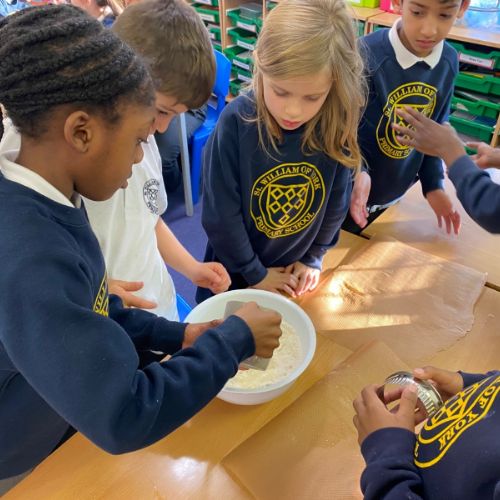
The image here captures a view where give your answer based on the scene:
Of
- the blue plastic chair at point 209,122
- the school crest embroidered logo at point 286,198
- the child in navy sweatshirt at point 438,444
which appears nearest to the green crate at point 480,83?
the blue plastic chair at point 209,122

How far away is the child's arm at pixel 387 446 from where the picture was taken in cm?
57

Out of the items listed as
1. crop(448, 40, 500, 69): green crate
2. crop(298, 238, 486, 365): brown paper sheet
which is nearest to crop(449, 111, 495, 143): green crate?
crop(448, 40, 500, 69): green crate

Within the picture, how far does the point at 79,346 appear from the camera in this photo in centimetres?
46

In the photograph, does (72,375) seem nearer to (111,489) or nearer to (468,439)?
(111,489)

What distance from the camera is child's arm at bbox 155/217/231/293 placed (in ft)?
3.55

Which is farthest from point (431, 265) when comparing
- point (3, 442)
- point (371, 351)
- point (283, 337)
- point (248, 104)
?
point (3, 442)

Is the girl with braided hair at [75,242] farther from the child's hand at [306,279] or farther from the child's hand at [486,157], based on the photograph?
the child's hand at [486,157]

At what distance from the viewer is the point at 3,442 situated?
763 mm

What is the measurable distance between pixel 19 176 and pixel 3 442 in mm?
488

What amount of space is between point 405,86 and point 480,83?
4.74 feet

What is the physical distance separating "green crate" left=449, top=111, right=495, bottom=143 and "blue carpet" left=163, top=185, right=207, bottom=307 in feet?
5.07

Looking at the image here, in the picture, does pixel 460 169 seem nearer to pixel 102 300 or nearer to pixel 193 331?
pixel 193 331

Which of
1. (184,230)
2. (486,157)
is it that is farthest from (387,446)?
(184,230)

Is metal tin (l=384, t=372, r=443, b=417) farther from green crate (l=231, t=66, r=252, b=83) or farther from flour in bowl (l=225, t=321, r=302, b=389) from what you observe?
green crate (l=231, t=66, r=252, b=83)
